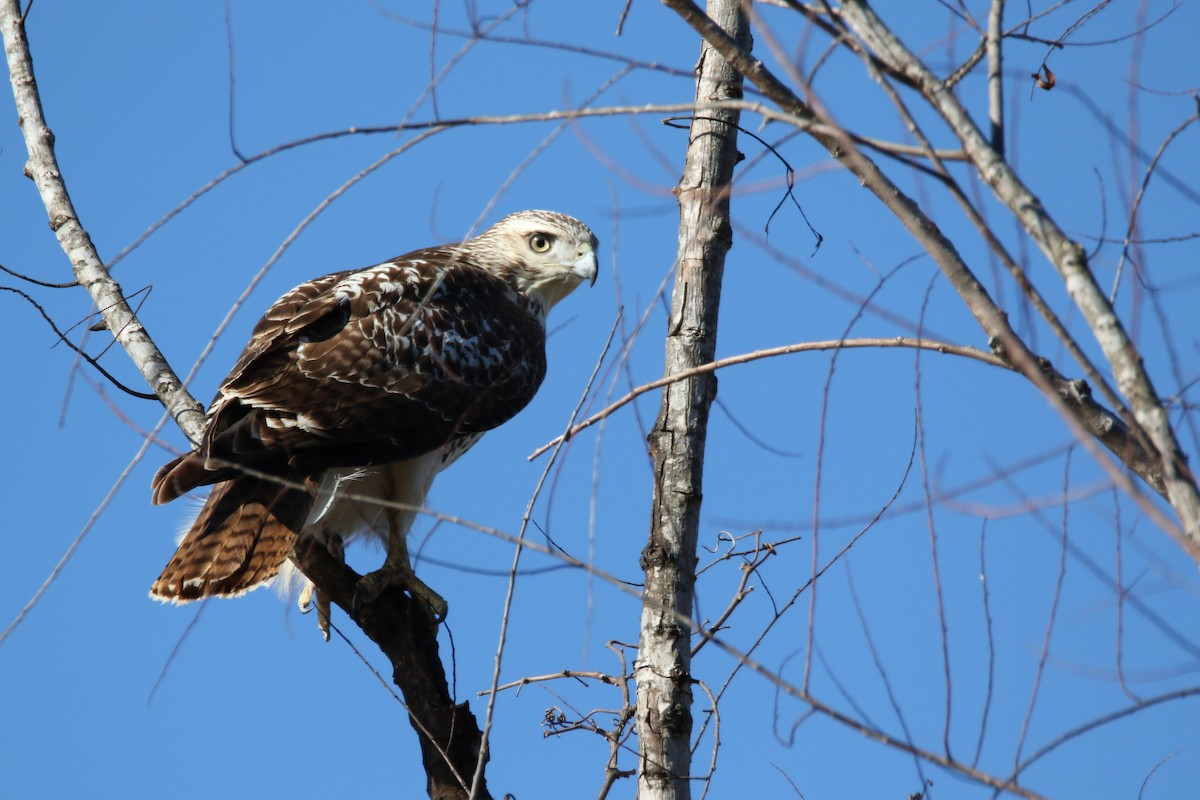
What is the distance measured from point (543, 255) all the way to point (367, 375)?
1.65m

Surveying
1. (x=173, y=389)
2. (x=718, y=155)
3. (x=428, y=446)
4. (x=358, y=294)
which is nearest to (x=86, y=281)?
(x=173, y=389)

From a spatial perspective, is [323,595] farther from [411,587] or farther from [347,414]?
[347,414]

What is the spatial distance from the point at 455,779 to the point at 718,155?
2.27 m

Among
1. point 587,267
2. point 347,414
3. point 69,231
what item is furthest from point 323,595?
point 587,267

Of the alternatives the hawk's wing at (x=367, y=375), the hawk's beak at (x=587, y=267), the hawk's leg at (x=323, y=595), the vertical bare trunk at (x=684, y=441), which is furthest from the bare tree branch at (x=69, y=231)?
the hawk's beak at (x=587, y=267)

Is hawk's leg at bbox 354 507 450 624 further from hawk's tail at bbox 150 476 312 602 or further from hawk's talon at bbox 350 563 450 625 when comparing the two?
hawk's tail at bbox 150 476 312 602

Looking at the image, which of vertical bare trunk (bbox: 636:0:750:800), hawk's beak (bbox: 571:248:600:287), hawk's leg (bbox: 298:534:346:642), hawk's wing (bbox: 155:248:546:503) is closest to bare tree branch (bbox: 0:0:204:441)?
hawk's wing (bbox: 155:248:546:503)

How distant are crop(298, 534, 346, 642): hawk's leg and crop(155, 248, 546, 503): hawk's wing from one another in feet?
1.30

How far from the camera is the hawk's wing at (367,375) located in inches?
184

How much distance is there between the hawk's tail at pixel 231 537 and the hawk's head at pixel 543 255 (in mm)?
1977

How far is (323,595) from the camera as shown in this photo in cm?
519

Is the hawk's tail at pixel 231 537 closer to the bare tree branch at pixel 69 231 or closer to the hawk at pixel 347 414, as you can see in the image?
the hawk at pixel 347 414

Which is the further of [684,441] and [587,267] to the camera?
[587,267]

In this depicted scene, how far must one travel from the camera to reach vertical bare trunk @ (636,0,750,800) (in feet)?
11.9
